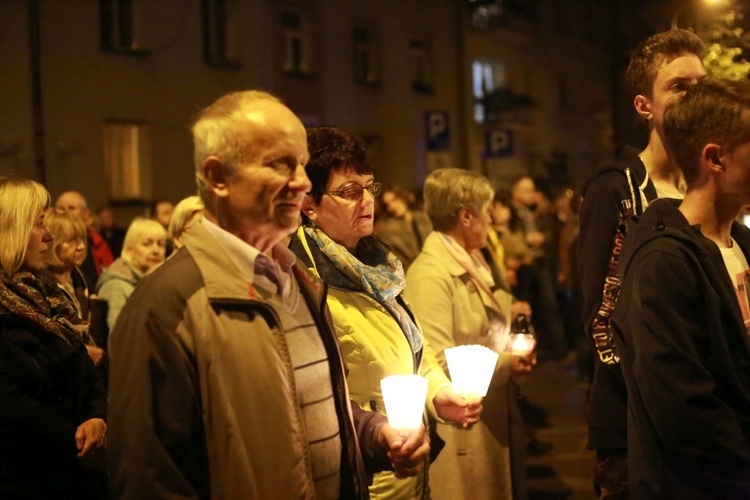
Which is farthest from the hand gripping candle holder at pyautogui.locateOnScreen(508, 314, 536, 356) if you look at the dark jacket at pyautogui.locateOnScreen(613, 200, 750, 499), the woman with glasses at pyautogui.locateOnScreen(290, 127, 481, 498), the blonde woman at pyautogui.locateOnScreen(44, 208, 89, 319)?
the blonde woman at pyautogui.locateOnScreen(44, 208, 89, 319)

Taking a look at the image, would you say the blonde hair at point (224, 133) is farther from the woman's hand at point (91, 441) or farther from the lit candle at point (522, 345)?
the lit candle at point (522, 345)

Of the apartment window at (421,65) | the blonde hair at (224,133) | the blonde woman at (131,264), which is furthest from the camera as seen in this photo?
the apartment window at (421,65)

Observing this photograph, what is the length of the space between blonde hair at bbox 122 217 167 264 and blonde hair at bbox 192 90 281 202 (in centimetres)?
461

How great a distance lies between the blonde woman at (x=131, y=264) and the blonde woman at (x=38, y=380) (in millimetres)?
2580

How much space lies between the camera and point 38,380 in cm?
348

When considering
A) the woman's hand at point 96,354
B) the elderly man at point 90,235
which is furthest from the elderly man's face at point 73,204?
the woman's hand at point 96,354

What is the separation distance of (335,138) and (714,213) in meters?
1.47

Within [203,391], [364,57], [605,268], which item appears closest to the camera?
[203,391]

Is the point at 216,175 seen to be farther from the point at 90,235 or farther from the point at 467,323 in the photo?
the point at 90,235

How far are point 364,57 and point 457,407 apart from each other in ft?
65.4

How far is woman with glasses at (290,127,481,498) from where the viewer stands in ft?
10.7

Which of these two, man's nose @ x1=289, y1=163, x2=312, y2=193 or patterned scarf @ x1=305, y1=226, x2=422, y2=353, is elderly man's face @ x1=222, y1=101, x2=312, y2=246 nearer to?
man's nose @ x1=289, y1=163, x2=312, y2=193

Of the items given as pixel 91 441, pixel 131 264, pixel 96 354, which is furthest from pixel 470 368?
pixel 131 264

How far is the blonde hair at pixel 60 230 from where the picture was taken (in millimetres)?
5559
